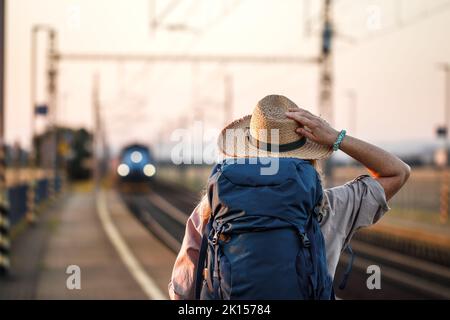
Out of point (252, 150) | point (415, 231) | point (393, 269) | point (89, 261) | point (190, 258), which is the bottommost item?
point (393, 269)

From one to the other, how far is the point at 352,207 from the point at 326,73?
82.0 feet

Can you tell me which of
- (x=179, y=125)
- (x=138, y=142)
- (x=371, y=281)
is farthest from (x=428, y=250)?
(x=179, y=125)

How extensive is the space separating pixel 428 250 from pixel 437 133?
7.72 metres

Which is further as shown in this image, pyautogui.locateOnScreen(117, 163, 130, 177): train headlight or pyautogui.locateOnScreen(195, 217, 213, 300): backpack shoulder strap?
pyautogui.locateOnScreen(117, 163, 130, 177): train headlight

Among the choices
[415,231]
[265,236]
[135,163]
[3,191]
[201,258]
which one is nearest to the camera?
[265,236]

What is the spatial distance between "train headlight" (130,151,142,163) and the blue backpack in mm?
47173

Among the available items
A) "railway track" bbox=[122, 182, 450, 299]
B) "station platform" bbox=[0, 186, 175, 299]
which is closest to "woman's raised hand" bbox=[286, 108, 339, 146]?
"station platform" bbox=[0, 186, 175, 299]

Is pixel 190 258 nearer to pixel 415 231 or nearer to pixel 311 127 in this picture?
pixel 311 127

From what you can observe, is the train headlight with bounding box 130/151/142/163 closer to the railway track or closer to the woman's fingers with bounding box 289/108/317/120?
the railway track

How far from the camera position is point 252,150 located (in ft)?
10.6

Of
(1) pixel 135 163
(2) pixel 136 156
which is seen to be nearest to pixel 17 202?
(2) pixel 136 156

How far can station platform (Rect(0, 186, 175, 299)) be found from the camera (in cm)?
1184

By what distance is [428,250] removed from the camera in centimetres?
2119
